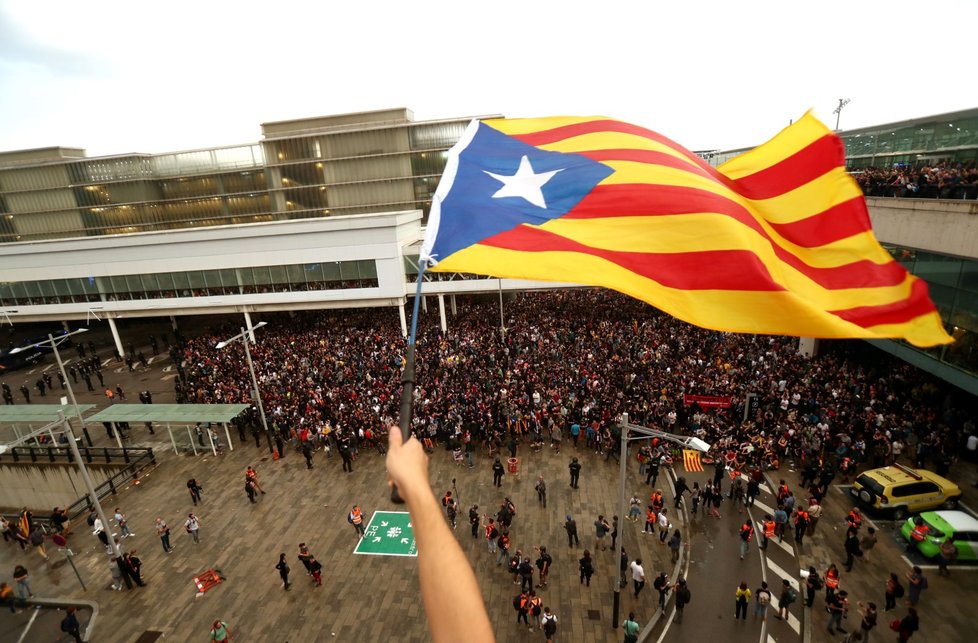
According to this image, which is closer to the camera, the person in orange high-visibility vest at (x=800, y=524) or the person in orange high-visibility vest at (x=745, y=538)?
the person in orange high-visibility vest at (x=745, y=538)

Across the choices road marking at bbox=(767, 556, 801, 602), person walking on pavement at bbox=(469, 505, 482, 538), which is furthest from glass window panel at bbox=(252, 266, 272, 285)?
road marking at bbox=(767, 556, 801, 602)

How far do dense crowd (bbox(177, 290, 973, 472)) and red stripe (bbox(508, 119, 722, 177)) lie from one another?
43.8 feet

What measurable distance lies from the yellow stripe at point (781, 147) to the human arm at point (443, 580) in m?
7.70

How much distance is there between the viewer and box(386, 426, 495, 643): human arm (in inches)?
70.9

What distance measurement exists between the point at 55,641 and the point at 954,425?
32.0 m

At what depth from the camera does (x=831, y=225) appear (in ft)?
20.9

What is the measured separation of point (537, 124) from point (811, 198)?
4718mm

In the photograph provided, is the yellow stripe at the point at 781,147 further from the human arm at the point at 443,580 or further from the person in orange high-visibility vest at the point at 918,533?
the person in orange high-visibility vest at the point at 918,533

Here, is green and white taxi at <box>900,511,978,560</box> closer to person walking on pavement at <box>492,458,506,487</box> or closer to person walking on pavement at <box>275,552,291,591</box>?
person walking on pavement at <box>492,458,506,487</box>

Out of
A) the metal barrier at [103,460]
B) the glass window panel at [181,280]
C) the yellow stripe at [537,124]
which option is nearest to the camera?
the yellow stripe at [537,124]

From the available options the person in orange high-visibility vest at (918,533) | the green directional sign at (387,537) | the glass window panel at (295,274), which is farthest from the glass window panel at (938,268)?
the glass window panel at (295,274)

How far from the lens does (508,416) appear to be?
20.6 meters

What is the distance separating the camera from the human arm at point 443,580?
180cm

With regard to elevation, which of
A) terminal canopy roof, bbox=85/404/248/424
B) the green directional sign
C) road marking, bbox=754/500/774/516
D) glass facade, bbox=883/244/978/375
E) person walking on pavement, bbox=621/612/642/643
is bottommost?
road marking, bbox=754/500/774/516
